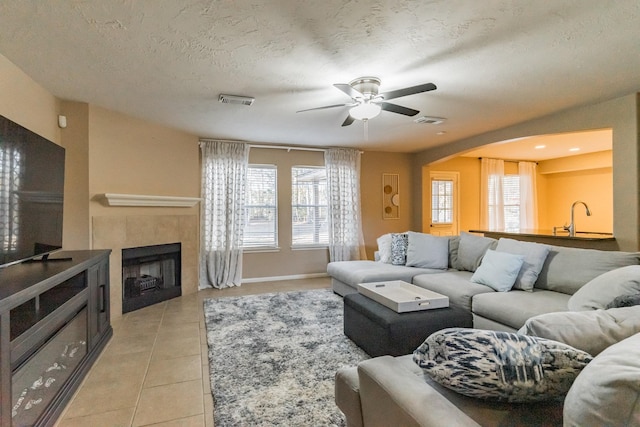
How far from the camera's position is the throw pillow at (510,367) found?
93 cm

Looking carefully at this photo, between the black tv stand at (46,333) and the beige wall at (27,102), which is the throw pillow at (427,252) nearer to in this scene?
the black tv stand at (46,333)

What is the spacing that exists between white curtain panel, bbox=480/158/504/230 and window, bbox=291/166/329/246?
381 centimetres

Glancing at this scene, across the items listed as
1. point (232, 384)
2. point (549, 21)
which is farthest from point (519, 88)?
point (232, 384)

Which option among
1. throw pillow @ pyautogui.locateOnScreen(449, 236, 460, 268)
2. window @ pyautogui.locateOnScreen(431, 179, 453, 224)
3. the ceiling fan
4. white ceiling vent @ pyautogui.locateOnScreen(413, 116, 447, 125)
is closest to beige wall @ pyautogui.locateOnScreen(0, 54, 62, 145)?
the ceiling fan

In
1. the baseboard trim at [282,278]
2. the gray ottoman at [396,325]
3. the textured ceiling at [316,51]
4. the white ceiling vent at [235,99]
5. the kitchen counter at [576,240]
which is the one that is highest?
the textured ceiling at [316,51]

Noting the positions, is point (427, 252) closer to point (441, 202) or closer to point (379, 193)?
point (379, 193)

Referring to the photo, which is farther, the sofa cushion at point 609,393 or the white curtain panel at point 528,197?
the white curtain panel at point 528,197

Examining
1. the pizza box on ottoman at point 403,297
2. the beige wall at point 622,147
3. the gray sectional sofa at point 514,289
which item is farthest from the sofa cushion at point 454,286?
the beige wall at point 622,147

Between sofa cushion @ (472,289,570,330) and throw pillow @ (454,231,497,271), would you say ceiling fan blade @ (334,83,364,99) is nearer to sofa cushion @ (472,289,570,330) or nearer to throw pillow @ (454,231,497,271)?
sofa cushion @ (472,289,570,330)

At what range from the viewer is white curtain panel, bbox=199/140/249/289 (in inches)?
201

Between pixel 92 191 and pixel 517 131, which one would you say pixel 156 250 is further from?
pixel 517 131

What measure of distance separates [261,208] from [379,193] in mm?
2423

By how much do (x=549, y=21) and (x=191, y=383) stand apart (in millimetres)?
3468

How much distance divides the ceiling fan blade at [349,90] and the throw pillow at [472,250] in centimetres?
237
